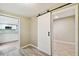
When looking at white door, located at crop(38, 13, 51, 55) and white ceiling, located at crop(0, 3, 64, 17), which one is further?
white door, located at crop(38, 13, 51, 55)

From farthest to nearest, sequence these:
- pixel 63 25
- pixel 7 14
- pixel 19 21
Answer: pixel 63 25 < pixel 19 21 < pixel 7 14

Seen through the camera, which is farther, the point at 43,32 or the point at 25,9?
the point at 43,32

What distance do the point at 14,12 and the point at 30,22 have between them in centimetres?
35

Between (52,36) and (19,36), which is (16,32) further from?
(52,36)

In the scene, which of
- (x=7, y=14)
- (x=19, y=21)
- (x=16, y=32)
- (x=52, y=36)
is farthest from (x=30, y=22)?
(x=52, y=36)

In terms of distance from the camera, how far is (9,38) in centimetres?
126

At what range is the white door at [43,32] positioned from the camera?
1460 millimetres

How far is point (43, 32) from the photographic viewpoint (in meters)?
1.56

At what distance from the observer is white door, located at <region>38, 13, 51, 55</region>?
1.46 metres

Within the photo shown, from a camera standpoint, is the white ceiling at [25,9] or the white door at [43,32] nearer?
the white ceiling at [25,9]

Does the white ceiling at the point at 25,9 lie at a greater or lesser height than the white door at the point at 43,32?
greater

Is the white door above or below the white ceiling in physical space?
below

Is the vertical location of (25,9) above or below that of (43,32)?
above

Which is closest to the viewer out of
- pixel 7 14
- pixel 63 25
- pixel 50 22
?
pixel 7 14
